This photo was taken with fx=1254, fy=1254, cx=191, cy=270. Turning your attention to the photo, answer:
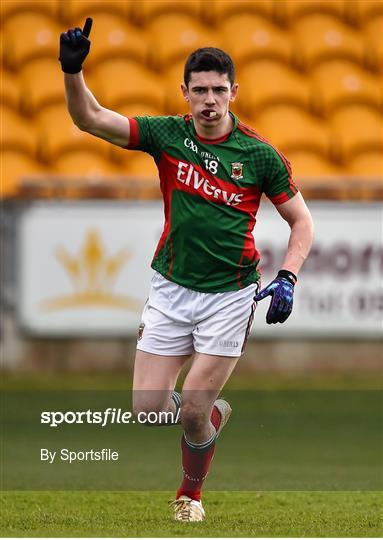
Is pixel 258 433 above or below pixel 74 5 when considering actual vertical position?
below

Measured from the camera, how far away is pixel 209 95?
18.9 ft

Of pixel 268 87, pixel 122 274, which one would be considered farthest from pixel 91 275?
pixel 268 87

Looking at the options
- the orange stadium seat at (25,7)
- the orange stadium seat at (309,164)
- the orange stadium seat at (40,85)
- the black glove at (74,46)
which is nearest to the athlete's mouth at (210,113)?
the black glove at (74,46)

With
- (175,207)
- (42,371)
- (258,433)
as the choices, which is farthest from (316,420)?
(175,207)

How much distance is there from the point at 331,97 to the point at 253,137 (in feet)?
31.7

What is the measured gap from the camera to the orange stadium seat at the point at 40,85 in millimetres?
14852

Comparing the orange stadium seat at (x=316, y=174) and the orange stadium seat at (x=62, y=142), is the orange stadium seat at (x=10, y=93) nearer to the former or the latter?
the orange stadium seat at (x=62, y=142)

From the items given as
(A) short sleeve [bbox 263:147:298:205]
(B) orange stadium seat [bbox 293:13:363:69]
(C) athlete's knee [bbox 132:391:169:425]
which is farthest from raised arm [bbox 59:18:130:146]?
(B) orange stadium seat [bbox 293:13:363:69]

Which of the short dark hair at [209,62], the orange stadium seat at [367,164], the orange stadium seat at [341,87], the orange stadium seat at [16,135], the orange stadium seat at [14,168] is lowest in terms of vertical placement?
the orange stadium seat at [14,168]

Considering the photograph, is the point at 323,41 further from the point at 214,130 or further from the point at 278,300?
the point at 278,300

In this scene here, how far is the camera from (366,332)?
39.0 ft

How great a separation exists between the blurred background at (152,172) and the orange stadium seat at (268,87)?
21 mm

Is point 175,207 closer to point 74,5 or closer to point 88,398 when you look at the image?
point 88,398

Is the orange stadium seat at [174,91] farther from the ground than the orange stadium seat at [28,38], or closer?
closer
